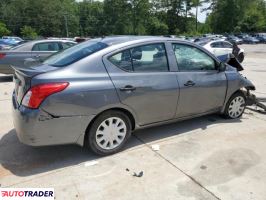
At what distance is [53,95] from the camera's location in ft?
11.6

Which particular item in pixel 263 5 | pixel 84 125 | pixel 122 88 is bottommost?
pixel 84 125

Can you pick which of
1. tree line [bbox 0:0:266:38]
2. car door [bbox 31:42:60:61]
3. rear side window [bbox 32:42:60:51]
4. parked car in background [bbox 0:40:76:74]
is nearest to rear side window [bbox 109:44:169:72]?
parked car in background [bbox 0:40:76:74]

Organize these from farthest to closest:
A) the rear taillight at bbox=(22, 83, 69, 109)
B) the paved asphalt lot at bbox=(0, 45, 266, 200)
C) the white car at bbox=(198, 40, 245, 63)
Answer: the white car at bbox=(198, 40, 245, 63) → the rear taillight at bbox=(22, 83, 69, 109) → the paved asphalt lot at bbox=(0, 45, 266, 200)

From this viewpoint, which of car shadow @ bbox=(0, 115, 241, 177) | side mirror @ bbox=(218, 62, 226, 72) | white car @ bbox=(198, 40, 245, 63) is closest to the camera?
car shadow @ bbox=(0, 115, 241, 177)

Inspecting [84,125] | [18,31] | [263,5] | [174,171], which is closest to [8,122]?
[84,125]

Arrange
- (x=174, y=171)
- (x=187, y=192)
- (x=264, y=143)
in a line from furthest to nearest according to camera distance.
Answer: (x=264, y=143) < (x=174, y=171) < (x=187, y=192)

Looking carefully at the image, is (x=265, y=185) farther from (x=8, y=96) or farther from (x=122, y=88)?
(x=8, y=96)

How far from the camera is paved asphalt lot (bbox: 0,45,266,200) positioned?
11.0 ft

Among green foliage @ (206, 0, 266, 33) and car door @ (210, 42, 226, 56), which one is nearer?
car door @ (210, 42, 226, 56)

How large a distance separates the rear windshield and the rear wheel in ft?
2.68

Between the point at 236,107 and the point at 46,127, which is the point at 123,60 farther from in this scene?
the point at 236,107

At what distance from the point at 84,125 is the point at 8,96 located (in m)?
4.78

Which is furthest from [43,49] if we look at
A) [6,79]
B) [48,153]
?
[48,153]

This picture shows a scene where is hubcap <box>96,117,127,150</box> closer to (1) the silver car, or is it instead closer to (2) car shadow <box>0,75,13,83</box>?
(1) the silver car
